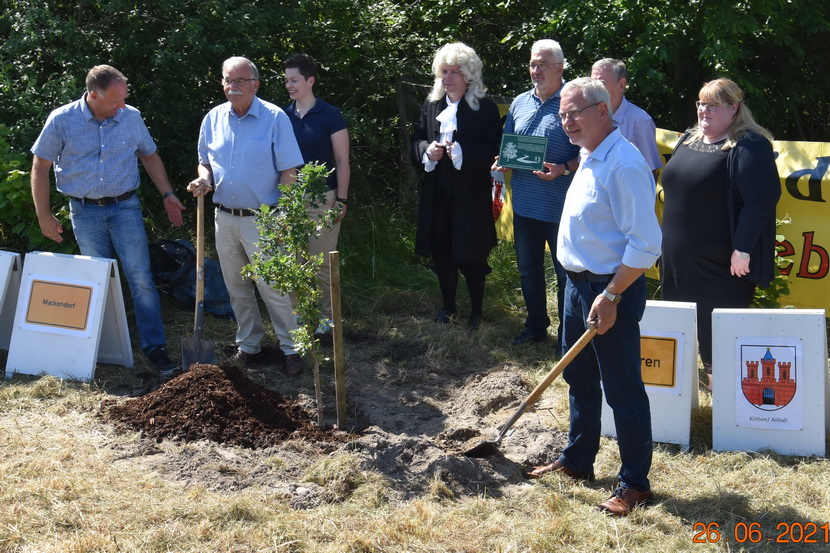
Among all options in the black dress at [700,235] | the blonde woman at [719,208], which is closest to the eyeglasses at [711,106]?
the blonde woman at [719,208]

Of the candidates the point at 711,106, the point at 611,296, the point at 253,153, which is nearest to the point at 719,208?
the point at 711,106

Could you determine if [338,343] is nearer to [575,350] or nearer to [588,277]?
[575,350]

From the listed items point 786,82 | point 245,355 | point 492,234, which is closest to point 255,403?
point 245,355

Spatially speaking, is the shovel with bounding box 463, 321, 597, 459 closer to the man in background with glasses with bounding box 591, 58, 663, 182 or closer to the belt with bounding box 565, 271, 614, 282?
the belt with bounding box 565, 271, 614, 282

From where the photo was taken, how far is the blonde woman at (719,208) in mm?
5211

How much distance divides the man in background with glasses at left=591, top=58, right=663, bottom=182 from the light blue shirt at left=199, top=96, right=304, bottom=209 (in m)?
2.01

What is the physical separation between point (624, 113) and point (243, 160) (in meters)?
2.46

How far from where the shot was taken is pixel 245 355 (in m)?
6.46

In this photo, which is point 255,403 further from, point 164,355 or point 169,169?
point 169,169

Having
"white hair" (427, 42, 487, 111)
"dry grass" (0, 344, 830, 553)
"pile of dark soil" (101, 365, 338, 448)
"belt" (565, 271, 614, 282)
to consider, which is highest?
"white hair" (427, 42, 487, 111)

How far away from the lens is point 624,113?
597 cm

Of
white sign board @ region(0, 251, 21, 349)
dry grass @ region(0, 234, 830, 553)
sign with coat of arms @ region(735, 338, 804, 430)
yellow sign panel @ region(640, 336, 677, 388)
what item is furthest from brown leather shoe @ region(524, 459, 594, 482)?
white sign board @ region(0, 251, 21, 349)

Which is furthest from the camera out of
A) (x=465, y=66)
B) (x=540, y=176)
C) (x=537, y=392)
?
(x=465, y=66)

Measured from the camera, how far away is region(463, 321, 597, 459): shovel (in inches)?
159
